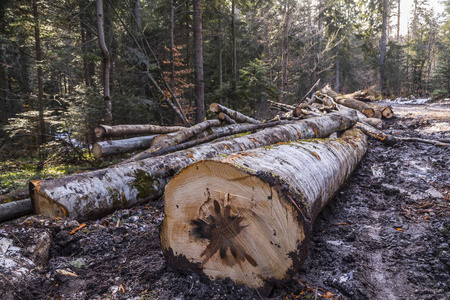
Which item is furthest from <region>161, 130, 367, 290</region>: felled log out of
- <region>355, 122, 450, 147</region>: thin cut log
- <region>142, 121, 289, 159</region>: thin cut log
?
<region>355, 122, 450, 147</region>: thin cut log

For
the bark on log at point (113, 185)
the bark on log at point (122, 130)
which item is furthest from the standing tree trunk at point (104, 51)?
the bark on log at point (113, 185)

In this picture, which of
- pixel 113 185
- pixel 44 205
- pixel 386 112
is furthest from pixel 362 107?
pixel 44 205

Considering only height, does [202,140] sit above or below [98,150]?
above

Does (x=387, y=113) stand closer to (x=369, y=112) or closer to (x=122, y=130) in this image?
(x=369, y=112)

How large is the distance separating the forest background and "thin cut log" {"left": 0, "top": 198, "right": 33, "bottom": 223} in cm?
324

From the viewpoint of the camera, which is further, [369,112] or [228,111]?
[369,112]

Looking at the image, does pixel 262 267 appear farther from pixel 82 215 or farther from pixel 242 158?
pixel 82 215

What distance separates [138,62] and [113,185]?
7.27 metres

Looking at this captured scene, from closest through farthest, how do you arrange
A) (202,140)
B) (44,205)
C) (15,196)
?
(44,205) < (15,196) < (202,140)

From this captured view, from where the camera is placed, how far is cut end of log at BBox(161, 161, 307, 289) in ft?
5.56

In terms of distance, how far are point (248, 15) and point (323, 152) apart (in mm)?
16891

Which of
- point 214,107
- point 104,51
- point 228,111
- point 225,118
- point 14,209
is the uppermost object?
point 104,51

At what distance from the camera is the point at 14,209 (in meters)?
2.94

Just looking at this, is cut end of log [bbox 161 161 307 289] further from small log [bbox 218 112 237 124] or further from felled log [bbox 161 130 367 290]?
small log [bbox 218 112 237 124]
